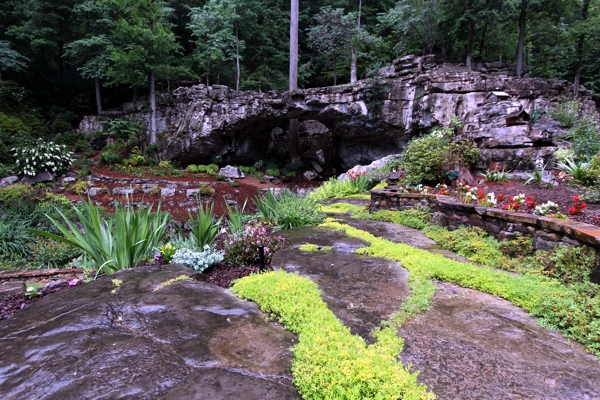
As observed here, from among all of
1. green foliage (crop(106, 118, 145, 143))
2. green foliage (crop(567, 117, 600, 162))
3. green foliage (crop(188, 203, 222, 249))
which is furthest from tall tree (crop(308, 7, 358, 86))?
green foliage (crop(188, 203, 222, 249))

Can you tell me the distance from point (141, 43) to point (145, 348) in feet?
47.1

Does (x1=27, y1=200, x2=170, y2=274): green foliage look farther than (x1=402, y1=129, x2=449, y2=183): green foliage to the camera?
No

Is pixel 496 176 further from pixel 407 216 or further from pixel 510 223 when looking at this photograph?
pixel 510 223

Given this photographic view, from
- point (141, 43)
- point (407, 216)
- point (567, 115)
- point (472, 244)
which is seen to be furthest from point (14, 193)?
point (567, 115)

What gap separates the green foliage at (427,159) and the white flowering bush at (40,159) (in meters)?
11.7

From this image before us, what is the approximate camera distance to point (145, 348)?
4.50 feet

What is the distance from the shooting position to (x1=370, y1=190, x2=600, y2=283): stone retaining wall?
223cm

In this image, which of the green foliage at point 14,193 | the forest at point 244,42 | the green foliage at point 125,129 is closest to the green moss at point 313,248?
the green foliage at point 14,193

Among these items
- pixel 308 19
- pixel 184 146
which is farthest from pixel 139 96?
pixel 308 19

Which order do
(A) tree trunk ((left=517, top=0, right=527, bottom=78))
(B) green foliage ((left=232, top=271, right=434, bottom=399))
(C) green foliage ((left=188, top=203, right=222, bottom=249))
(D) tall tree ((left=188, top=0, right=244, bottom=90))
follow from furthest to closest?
(D) tall tree ((left=188, top=0, right=244, bottom=90)), (A) tree trunk ((left=517, top=0, right=527, bottom=78)), (C) green foliage ((left=188, top=203, right=222, bottom=249)), (B) green foliage ((left=232, top=271, right=434, bottom=399))

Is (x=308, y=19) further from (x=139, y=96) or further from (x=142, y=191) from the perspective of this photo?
(x=142, y=191)

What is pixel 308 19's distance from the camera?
55.0 feet

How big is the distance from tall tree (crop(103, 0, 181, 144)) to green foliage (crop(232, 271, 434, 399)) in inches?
539

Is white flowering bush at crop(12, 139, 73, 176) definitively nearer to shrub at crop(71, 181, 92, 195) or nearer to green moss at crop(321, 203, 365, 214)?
shrub at crop(71, 181, 92, 195)
